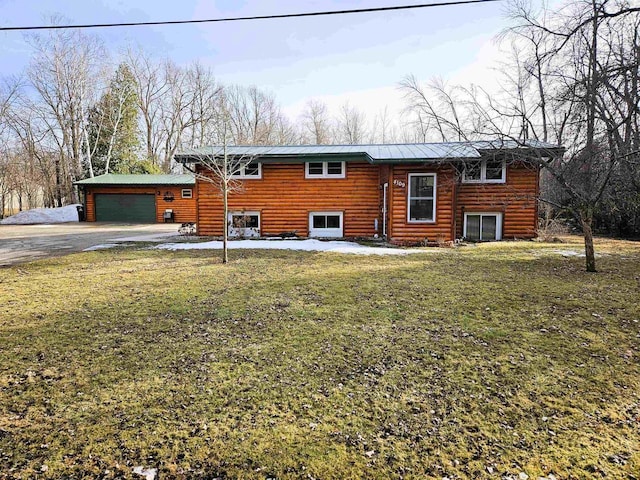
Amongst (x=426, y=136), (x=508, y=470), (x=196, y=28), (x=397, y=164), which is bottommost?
(x=508, y=470)

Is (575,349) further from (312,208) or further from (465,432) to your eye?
(312,208)

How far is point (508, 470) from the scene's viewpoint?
214 cm

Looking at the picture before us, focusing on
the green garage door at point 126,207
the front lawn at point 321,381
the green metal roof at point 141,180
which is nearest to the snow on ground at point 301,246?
the front lawn at point 321,381

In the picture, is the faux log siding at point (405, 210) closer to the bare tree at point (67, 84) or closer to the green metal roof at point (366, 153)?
the green metal roof at point (366, 153)

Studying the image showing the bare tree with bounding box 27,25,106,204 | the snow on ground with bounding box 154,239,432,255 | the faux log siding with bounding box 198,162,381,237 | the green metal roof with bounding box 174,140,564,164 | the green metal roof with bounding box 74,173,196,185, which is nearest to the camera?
the snow on ground with bounding box 154,239,432,255

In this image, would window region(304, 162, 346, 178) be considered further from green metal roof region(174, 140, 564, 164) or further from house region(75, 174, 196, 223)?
house region(75, 174, 196, 223)

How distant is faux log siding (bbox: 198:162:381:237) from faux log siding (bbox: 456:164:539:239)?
3.23 m

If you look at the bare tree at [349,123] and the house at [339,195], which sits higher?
the bare tree at [349,123]

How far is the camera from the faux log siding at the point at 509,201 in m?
13.5

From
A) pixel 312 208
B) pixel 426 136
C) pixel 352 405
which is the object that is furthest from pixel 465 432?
pixel 426 136

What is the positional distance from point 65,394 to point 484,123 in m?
9.30

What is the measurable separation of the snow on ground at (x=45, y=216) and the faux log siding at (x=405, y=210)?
2333 centimetres

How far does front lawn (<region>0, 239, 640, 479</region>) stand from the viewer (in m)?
2.26

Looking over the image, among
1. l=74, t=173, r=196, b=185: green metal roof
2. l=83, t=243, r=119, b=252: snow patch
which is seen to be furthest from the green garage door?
l=83, t=243, r=119, b=252: snow patch
